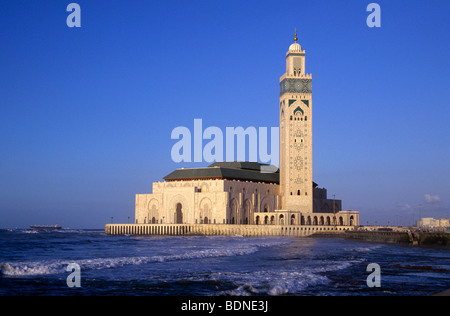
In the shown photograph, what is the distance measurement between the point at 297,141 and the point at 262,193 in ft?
49.4

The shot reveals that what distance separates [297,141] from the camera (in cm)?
10975

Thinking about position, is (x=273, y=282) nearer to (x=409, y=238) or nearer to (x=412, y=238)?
(x=412, y=238)

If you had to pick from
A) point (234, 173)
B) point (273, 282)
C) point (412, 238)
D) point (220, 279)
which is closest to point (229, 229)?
point (234, 173)

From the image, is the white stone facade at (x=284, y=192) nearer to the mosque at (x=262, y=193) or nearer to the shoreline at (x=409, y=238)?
the mosque at (x=262, y=193)

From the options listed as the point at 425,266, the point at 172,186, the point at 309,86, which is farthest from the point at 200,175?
the point at 425,266

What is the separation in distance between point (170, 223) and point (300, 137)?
110 ft

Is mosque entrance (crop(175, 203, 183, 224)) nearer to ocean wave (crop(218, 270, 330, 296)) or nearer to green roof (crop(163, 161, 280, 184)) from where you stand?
green roof (crop(163, 161, 280, 184))

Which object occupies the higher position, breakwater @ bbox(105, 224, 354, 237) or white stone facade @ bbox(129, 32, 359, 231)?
white stone facade @ bbox(129, 32, 359, 231)

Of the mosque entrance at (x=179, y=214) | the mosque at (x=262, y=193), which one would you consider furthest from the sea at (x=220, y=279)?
the mosque entrance at (x=179, y=214)

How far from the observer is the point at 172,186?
11488cm

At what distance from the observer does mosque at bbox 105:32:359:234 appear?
353ft

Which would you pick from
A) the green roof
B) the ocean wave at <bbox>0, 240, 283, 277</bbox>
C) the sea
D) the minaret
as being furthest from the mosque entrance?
the sea
